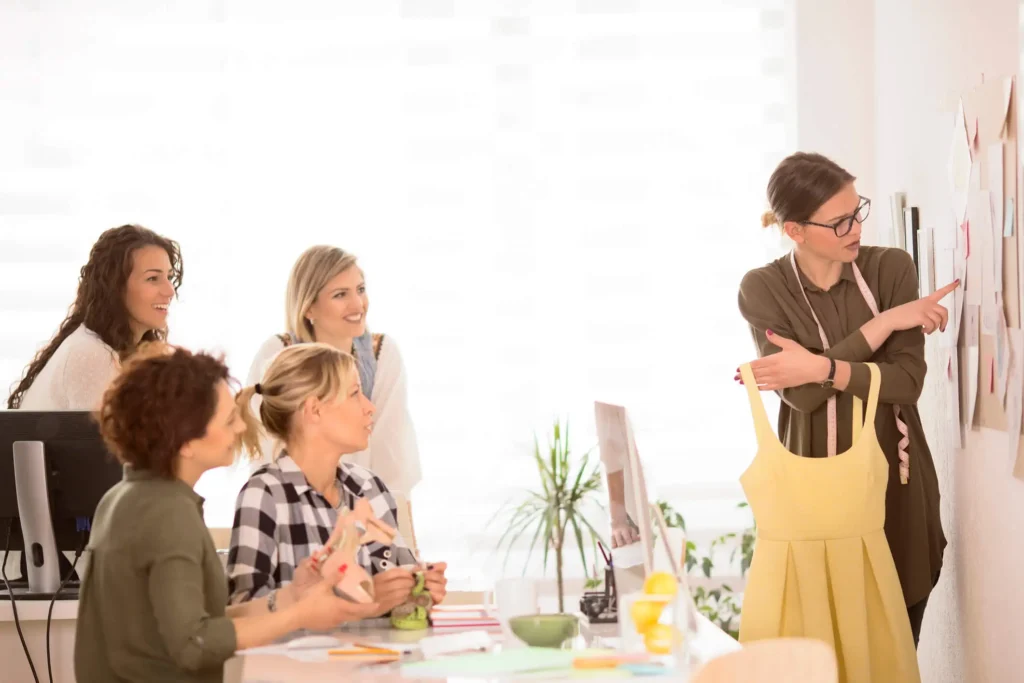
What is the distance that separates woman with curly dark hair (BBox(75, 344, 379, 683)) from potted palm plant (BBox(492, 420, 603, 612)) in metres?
2.46

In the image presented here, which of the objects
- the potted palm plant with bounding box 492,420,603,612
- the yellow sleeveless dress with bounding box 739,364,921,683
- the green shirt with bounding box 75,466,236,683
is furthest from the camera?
the potted palm plant with bounding box 492,420,603,612

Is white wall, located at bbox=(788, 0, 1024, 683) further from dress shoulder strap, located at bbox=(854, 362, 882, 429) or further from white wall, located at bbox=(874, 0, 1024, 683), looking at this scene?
dress shoulder strap, located at bbox=(854, 362, 882, 429)

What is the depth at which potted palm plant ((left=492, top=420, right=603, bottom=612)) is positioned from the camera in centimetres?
457

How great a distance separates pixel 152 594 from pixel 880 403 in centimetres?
165

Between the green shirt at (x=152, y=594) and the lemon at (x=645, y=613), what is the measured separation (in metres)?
0.64

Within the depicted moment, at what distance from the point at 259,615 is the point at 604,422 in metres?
0.66

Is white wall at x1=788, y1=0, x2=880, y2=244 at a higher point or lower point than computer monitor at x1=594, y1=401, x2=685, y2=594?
higher

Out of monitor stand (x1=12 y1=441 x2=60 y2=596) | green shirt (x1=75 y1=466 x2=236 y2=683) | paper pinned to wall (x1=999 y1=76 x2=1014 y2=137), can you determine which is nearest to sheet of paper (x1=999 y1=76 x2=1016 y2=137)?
paper pinned to wall (x1=999 y1=76 x2=1014 y2=137)

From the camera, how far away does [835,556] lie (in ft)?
8.33

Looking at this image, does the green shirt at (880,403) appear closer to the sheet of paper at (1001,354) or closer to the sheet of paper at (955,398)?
the sheet of paper at (1001,354)

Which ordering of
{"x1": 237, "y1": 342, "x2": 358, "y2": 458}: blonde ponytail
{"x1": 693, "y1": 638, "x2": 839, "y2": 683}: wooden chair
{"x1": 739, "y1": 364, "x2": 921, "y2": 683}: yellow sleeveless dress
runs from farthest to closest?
{"x1": 739, "y1": 364, "x2": 921, "y2": 683}: yellow sleeveless dress
{"x1": 237, "y1": 342, "x2": 358, "y2": 458}: blonde ponytail
{"x1": 693, "y1": 638, "x2": 839, "y2": 683}: wooden chair

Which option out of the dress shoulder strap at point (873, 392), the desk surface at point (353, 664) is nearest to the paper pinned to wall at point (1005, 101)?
the dress shoulder strap at point (873, 392)

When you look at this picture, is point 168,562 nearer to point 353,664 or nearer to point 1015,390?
point 353,664

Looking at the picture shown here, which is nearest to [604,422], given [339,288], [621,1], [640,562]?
[640,562]
